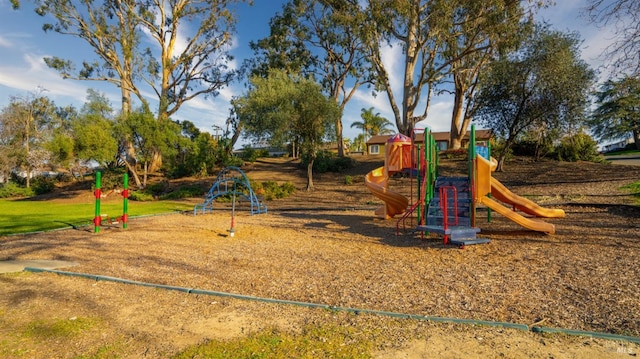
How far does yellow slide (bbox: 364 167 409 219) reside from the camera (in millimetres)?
11756

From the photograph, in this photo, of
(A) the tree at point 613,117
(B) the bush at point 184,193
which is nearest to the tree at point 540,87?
(B) the bush at point 184,193

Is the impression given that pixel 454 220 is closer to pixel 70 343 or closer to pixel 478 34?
pixel 70 343

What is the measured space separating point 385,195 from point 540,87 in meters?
13.9

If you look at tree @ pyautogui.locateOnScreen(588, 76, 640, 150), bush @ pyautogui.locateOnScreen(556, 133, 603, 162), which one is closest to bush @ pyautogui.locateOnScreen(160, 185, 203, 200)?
bush @ pyautogui.locateOnScreen(556, 133, 603, 162)

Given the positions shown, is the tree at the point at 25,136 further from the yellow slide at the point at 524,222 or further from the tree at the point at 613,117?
the tree at the point at 613,117

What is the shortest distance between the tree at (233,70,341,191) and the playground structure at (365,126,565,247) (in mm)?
10870

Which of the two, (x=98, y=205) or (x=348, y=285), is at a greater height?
(x=98, y=205)

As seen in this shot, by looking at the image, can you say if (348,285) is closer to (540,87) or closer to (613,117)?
(540,87)

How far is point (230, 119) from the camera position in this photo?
37.7m

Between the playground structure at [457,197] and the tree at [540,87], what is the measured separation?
38.7ft

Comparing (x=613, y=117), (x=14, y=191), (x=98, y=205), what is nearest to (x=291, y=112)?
(x=98, y=205)

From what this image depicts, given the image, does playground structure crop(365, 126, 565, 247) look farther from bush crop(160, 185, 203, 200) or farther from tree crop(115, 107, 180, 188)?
tree crop(115, 107, 180, 188)

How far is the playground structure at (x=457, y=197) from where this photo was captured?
28.2 feet

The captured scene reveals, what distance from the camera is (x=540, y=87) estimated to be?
19.8 meters
